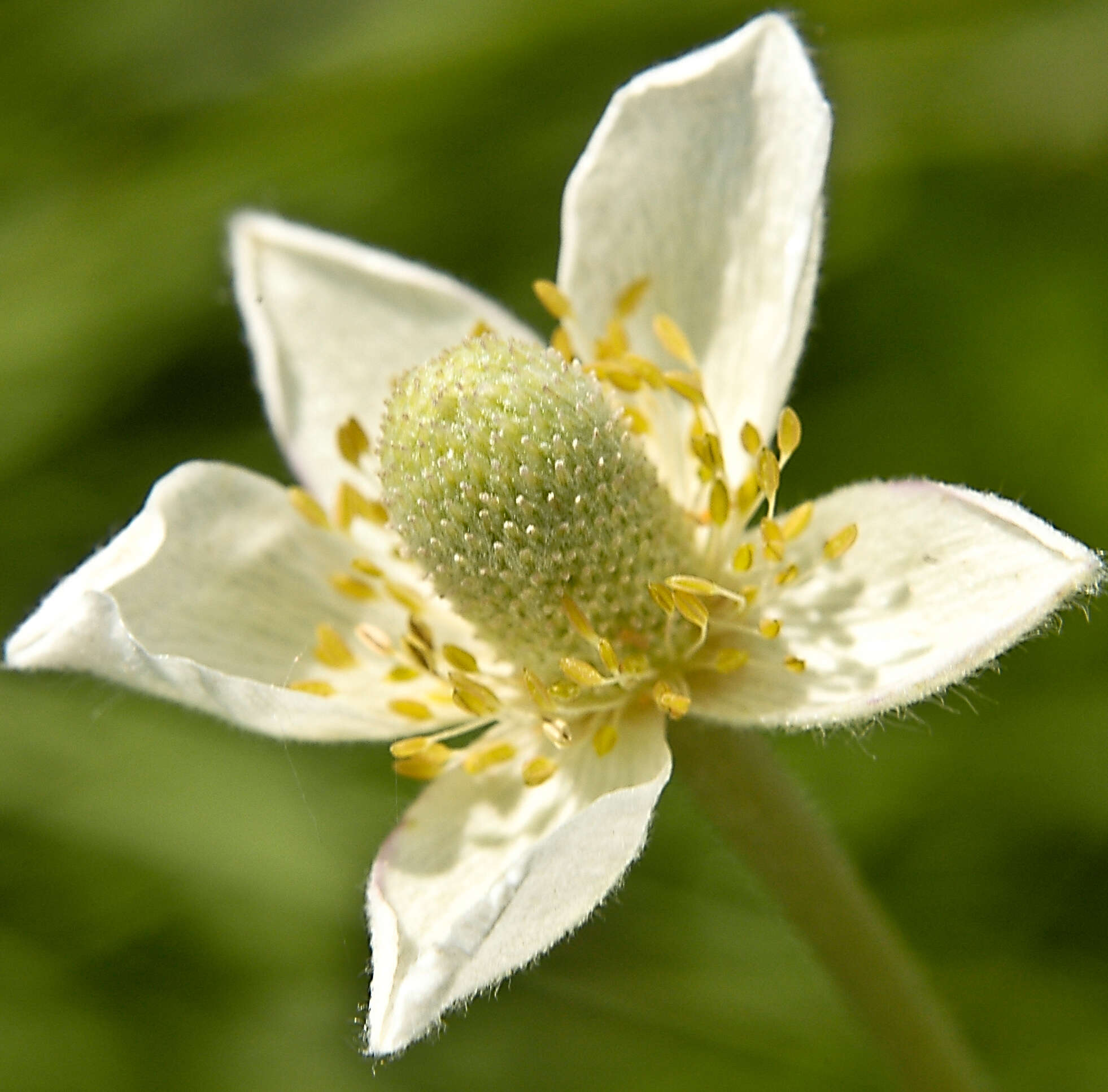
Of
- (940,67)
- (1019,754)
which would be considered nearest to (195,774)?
(1019,754)

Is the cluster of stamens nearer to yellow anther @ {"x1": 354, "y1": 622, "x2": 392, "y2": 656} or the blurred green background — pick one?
yellow anther @ {"x1": 354, "y1": 622, "x2": 392, "y2": 656}

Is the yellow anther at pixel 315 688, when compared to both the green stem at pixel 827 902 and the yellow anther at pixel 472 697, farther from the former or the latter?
the green stem at pixel 827 902

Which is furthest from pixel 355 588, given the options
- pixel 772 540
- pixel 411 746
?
pixel 772 540

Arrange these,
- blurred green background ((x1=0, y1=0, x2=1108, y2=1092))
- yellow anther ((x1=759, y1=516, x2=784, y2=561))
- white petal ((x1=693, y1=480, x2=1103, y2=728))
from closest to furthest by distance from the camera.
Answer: white petal ((x1=693, y1=480, x2=1103, y2=728)) < yellow anther ((x1=759, y1=516, x2=784, y2=561)) < blurred green background ((x1=0, y1=0, x2=1108, y2=1092))

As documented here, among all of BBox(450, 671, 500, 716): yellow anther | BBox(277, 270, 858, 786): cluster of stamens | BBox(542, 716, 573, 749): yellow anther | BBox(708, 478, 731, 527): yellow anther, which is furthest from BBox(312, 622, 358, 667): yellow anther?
BBox(708, 478, 731, 527): yellow anther

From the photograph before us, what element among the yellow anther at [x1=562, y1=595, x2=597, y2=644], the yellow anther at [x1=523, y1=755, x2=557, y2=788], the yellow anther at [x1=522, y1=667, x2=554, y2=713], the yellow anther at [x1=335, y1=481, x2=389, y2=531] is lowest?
the yellow anther at [x1=523, y1=755, x2=557, y2=788]

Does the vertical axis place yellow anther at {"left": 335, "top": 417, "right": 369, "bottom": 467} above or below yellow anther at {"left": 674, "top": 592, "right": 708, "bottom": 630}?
above
